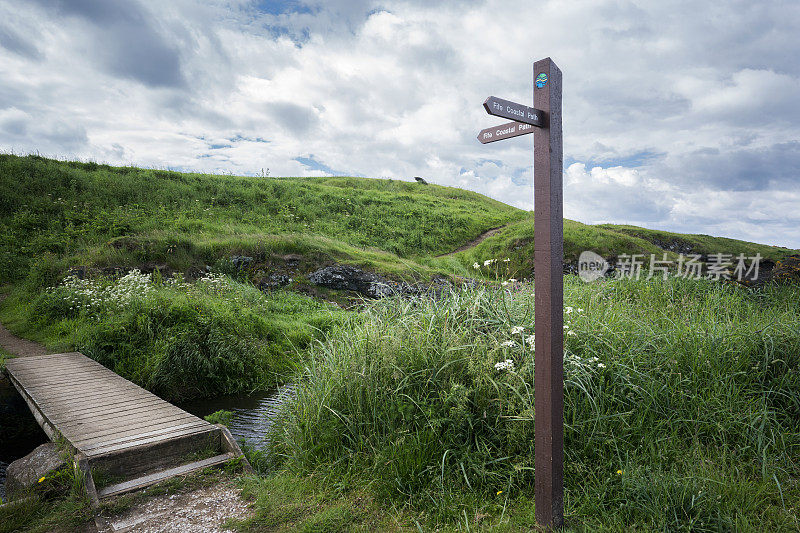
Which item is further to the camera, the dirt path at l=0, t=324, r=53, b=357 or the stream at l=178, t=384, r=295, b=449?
the dirt path at l=0, t=324, r=53, b=357

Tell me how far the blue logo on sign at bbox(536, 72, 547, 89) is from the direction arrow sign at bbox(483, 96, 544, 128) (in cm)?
22

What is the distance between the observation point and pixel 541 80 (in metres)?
3.09

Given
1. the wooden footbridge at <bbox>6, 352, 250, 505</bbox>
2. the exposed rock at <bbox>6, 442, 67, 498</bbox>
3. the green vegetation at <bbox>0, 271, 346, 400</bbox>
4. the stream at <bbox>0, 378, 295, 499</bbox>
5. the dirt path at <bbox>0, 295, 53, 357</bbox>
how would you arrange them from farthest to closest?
the dirt path at <bbox>0, 295, 53, 357</bbox>, the green vegetation at <bbox>0, 271, 346, 400</bbox>, the stream at <bbox>0, 378, 295, 499</bbox>, the wooden footbridge at <bbox>6, 352, 250, 505</bbox>, the exposed rock at <bbox>6, 442, 67, 498</bbox>

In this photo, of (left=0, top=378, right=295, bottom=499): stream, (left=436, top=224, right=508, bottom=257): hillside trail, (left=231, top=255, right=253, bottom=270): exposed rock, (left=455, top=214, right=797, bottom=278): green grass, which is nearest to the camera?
(left=0, top=378, right=295, bottom=499): stream

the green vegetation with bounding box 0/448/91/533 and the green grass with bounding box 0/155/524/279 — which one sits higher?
the green grass with bounding box 0/155/524/279

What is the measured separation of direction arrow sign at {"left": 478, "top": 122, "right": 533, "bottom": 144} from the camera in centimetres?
305

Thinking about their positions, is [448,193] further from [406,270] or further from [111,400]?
[111,400]

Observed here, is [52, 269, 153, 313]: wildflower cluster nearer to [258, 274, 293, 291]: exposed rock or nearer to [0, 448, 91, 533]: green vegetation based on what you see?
[258, 274, 293, 291]: exposed rock

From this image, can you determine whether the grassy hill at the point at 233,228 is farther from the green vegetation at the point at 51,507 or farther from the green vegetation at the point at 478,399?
the green vegetation at the point at 51,507

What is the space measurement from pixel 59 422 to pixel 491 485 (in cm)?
496

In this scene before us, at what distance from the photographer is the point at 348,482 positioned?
366 centimetres

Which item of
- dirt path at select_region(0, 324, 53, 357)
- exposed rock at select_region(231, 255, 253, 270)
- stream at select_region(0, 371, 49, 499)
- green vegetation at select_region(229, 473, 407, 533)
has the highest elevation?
exposed rock at select_region(231, 255, 253, 270)

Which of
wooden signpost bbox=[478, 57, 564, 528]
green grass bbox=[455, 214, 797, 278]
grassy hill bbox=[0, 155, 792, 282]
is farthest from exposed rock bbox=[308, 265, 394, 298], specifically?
wooden signpost bbox=[478, 57, 564, 528]

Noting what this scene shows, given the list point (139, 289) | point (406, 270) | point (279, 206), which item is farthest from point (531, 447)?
point (279, 206)
